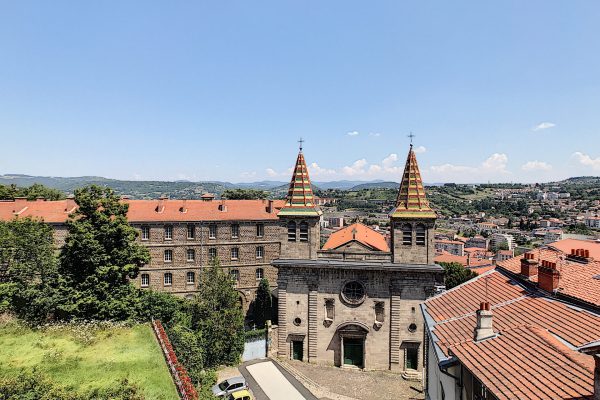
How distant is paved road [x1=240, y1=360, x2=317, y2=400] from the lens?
80.7ft

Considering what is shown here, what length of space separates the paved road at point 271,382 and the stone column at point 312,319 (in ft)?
9.59

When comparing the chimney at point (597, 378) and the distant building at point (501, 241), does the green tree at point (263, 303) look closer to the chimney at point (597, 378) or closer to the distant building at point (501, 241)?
the chimney at point (597, 378)

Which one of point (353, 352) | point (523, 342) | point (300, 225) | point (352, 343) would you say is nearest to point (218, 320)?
point (300, 225)

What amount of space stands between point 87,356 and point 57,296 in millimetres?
8767

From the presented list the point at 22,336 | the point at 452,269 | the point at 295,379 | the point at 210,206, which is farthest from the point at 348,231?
the point at 22,336

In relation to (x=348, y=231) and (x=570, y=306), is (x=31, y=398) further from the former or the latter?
(x=348, y=231)

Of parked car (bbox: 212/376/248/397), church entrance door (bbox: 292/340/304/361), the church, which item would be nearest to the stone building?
the church

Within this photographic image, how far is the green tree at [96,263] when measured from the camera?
85.9 ft

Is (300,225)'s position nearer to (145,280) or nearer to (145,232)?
(145,232)

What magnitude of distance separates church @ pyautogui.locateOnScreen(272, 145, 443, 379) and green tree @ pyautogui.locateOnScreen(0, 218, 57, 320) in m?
18.7

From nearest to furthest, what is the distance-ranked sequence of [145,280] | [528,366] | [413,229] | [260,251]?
1. [528,366]
2. [413,229]
3. [145,280]
4. [260,251]

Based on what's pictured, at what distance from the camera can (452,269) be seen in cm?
5350

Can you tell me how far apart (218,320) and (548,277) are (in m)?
22.9

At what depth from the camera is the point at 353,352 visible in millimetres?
29734
